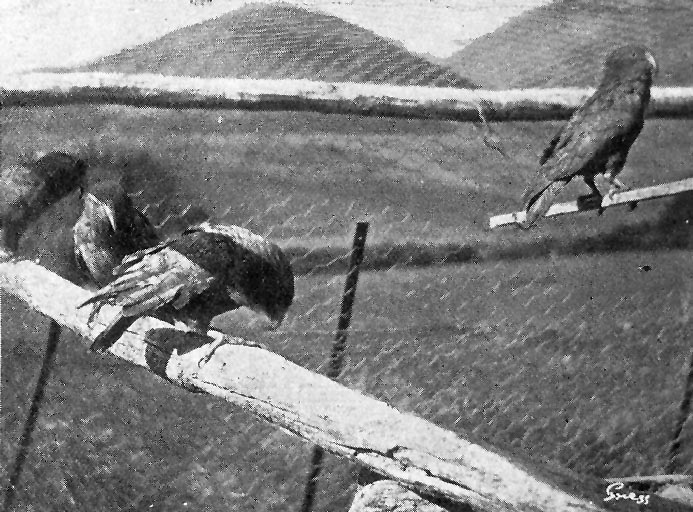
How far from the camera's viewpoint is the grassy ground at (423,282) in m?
1.35

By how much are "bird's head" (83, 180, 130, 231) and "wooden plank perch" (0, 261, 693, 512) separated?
250mm

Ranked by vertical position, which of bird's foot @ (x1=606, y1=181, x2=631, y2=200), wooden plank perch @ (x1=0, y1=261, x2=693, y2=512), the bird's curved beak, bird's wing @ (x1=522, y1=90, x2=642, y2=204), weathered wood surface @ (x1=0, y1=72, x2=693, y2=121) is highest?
weathered wood surface @ (x1=0, y1=72, x2=693, y2=121)

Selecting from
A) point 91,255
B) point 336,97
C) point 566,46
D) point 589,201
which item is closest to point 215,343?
point 91,255

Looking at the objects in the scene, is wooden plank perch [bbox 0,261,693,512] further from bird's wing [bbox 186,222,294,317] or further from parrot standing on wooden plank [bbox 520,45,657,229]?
parrot standing on wooden plank [bbox 520,45,657,229]

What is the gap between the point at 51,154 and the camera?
1399 millimetres

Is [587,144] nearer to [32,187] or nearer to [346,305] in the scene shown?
[346,305]

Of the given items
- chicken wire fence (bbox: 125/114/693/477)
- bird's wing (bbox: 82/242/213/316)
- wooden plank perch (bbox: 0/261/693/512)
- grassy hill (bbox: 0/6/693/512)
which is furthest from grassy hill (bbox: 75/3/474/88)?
wooden plank perch (bbox: 0/261/693/512)

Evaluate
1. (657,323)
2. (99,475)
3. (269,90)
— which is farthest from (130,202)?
(657,323)

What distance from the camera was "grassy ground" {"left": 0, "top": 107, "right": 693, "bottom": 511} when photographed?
135cm

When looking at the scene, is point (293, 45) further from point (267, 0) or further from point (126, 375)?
point (126, 375)

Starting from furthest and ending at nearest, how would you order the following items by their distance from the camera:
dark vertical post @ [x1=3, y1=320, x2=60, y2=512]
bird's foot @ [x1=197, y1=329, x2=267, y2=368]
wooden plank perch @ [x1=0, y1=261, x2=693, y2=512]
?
dark vertical post @ [x1=3, y1=320, x2=60, y2=512], bird's foot @ [x1=197, y1=329, x2=267, y2=368], wooden plank perch @ [x1=0, y1=261, x2=693, y2=512]

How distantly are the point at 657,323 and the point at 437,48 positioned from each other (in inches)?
28.0

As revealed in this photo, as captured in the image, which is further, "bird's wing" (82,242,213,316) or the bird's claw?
the bird's claw

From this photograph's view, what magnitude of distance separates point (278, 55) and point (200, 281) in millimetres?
496
